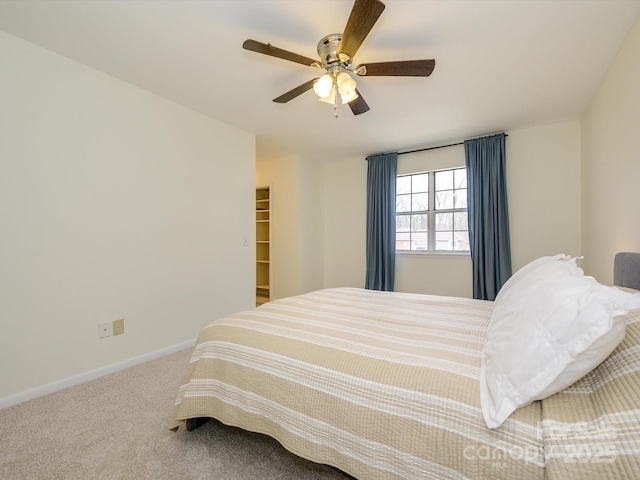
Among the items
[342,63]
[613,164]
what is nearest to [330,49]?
[342,63]

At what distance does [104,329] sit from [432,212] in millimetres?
3831

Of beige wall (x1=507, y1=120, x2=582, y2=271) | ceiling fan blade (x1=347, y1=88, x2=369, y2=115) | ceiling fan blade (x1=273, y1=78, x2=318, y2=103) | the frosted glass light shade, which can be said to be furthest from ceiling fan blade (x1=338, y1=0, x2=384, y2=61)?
beige wall (x1=507, y1=120, x2=582, y2=271)

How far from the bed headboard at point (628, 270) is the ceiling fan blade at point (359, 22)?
1827mm

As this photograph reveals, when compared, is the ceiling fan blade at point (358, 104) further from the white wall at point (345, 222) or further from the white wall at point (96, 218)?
the white wall at point (345, 222)

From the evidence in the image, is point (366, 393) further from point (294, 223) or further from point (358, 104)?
point (294, 223)

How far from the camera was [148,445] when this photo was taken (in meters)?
1.42

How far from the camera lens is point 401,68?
179 centimetres

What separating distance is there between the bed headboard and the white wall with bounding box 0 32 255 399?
319cm

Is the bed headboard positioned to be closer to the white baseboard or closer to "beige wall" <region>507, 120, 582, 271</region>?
"beige wall" <region>507, 120, 582, 271</region>

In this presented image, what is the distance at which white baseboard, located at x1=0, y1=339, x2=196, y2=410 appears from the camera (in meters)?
1.80

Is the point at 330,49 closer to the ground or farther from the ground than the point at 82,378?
farther from the ground

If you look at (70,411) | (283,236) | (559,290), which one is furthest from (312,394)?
(283,236)

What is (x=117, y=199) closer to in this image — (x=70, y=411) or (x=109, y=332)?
(x=109, y=332)

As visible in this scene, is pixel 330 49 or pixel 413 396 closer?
pixel 413 396
